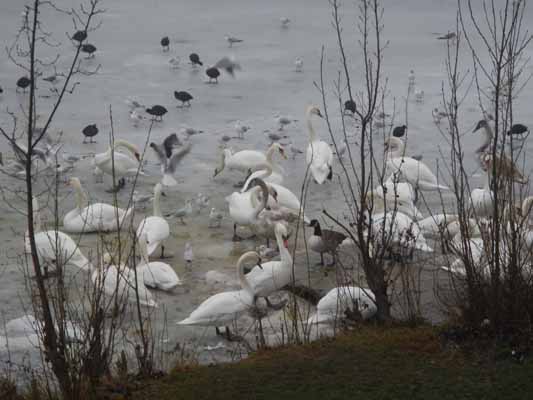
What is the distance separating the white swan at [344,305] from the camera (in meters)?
6.04

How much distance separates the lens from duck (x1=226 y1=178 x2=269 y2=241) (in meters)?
8.86

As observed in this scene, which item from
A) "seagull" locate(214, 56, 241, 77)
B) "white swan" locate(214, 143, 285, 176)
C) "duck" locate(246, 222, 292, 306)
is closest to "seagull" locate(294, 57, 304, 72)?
"seagull" locate(214, 56, 241, 77)

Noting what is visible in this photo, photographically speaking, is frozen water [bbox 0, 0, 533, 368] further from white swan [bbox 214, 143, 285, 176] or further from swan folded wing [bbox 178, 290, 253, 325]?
white swan [bbox 214, 143, 285, 176]

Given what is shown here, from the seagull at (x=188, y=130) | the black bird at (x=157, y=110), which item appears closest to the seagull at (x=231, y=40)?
the black bird at (x=157, y=110)

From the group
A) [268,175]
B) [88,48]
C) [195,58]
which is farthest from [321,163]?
[88,48]

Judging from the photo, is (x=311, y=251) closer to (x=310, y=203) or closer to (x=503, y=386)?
(x=310, y=203)

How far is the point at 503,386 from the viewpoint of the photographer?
4672mm

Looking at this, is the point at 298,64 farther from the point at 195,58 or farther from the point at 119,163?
the point at 119,163

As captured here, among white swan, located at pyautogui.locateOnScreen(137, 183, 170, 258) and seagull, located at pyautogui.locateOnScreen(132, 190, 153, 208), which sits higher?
seagull, located at pyautogui.locateOnScreen(132, 190, 153, 208)

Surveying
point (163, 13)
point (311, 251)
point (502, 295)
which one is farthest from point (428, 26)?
point (502, 295)

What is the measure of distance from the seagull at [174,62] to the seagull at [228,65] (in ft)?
2.95

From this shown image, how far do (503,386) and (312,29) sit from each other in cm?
1516

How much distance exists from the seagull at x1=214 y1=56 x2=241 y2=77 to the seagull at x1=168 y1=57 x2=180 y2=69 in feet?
2.95

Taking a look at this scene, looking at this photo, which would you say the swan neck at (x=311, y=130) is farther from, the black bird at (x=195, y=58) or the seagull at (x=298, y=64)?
the black bird at (x=195, y=58)
